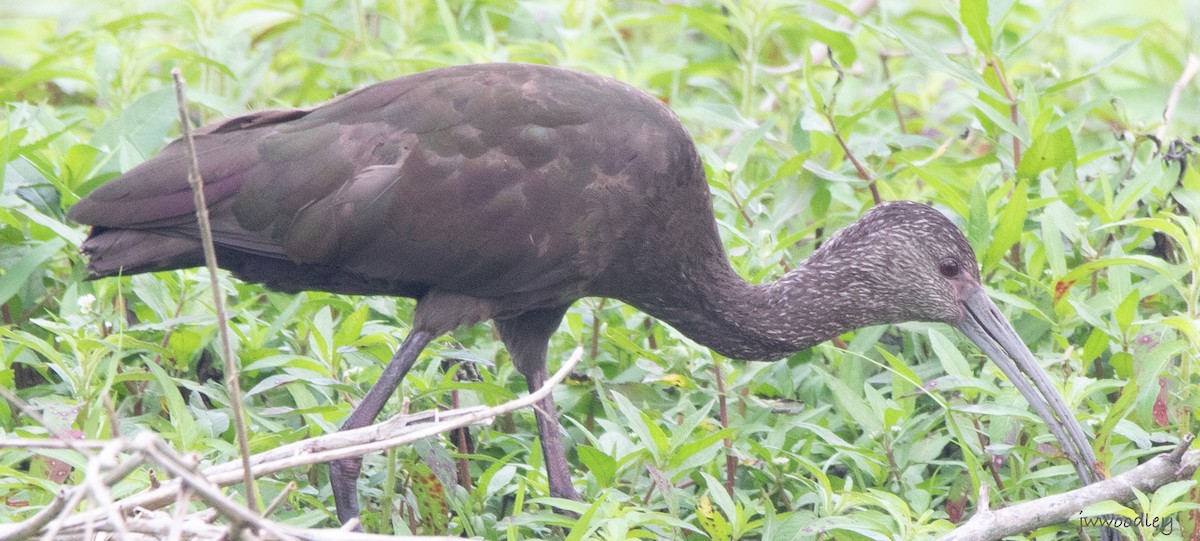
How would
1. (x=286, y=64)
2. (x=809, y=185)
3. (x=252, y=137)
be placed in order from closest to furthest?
(x=252, y=137)
(x=809, y=185)
(x=286, y=64)

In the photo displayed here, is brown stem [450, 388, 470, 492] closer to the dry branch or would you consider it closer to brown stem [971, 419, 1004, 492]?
the dry branch

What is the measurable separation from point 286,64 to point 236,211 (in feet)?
9.54

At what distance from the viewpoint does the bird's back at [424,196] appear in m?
3.90

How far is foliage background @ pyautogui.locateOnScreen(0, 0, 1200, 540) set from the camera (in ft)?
12.2

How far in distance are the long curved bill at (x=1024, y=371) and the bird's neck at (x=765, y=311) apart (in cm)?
28

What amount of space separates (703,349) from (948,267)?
768 millimetres

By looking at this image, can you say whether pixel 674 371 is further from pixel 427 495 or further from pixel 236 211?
pixel 236 211

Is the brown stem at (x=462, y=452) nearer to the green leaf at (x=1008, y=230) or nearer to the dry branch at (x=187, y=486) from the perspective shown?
the dry branch at (x=187, y=486)

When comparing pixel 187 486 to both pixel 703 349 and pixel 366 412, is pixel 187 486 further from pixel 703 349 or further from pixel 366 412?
pixel 703 349

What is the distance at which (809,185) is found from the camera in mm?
4926

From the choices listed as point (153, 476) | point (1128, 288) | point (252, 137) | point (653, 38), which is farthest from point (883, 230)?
point (653, 38)

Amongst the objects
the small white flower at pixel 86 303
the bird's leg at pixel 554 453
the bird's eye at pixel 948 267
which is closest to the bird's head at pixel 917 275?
the bird's eye at pixel 948 267

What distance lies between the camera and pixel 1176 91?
552 cm

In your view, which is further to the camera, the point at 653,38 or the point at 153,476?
the point at 653,38
